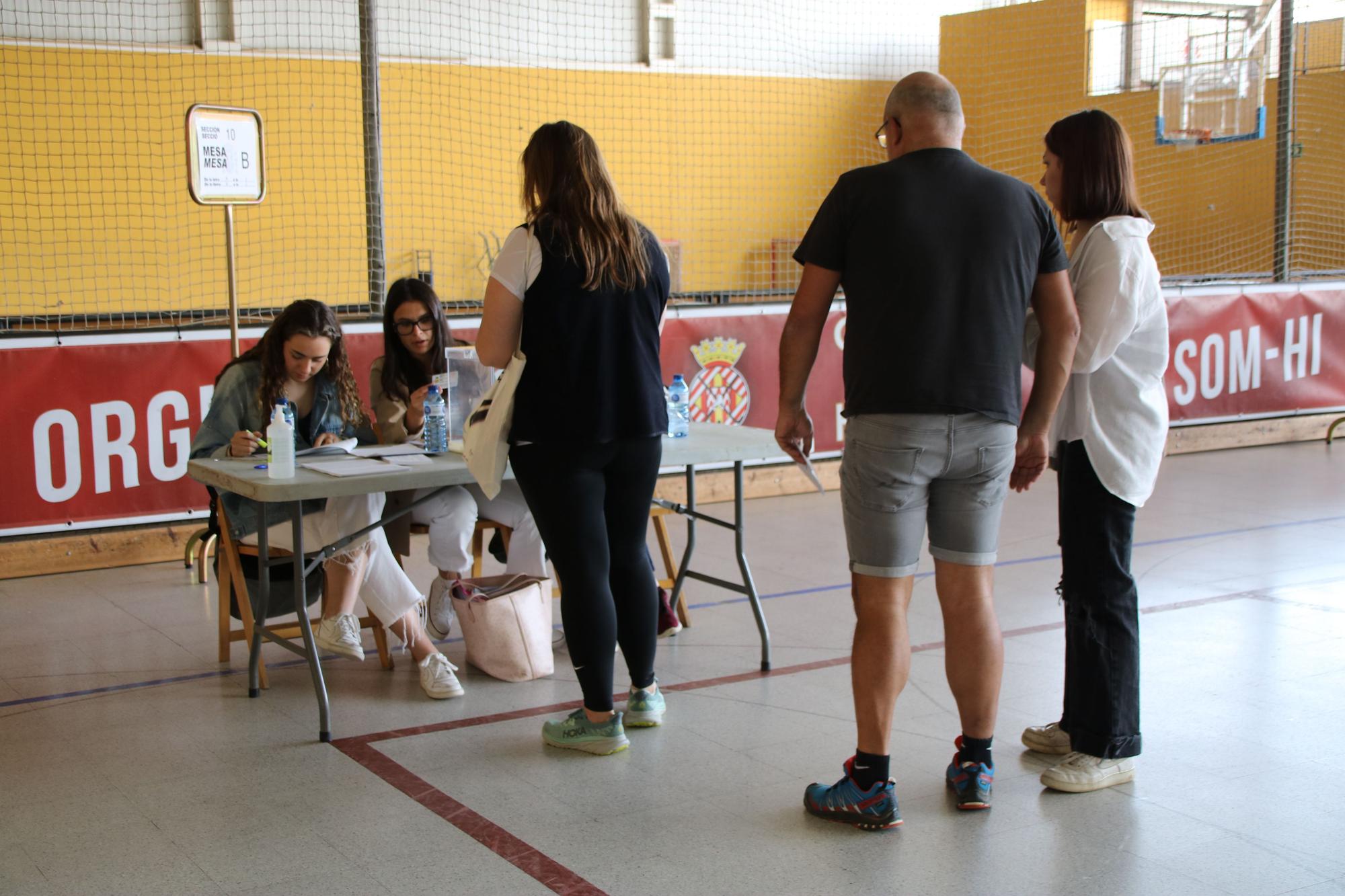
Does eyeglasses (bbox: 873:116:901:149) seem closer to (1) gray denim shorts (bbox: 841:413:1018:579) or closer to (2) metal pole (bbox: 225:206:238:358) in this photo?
(1) gray denim shorts (bbox: 841:413:1018:579)

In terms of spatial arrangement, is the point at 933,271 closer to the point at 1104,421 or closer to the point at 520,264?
the point at 1104,421

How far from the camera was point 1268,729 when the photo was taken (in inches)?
129

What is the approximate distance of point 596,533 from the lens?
3047 mm

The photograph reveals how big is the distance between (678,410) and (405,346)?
882mm

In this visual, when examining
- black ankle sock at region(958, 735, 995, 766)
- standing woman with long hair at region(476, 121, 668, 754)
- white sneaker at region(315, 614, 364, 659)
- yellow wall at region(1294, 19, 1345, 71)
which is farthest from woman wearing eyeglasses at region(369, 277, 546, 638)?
yellow wall at region(1294, 19, 1345, 71)

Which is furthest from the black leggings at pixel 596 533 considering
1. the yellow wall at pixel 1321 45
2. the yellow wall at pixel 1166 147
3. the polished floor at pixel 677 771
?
the yellow wall at pixel 1321 45

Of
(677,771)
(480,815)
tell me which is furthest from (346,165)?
(480,815)

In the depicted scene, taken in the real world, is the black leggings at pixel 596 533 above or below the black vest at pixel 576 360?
below

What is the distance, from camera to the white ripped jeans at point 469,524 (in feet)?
13.0

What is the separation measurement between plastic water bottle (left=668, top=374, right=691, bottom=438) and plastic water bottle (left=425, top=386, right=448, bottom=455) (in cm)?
71

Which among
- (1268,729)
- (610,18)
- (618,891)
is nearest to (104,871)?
(618,891)

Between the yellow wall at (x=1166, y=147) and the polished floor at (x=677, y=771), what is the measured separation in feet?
23.5

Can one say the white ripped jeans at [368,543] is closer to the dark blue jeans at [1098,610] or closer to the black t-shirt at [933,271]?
the black t-shirt at [933,271]

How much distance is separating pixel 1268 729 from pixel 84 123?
379 inches
